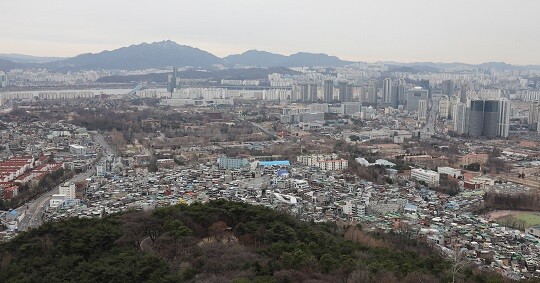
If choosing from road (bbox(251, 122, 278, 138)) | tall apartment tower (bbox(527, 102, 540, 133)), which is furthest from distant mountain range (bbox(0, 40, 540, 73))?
road (bbox(251, 122, 278, 138))

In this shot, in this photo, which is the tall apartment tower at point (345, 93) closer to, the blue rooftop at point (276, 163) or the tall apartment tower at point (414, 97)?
the tall apartment tower at point (414, 97)

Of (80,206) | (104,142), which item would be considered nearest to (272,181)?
(80,206)

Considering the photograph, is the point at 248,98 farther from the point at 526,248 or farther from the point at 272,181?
the point at 526,248

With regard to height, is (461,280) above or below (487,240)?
above


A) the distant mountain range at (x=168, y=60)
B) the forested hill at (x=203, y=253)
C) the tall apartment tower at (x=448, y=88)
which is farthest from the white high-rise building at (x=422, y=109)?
the distant mountain range at (x=168, y=60)

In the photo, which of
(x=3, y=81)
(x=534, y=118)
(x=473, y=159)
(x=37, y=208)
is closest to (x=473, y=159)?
(x=473, y=159)

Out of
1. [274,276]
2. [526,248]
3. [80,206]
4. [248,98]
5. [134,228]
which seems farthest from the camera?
[248,98]

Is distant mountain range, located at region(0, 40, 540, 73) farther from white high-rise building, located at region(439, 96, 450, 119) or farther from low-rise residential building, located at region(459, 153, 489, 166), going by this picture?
low-rise residential building, located at region(459, 153, 489, 166)
